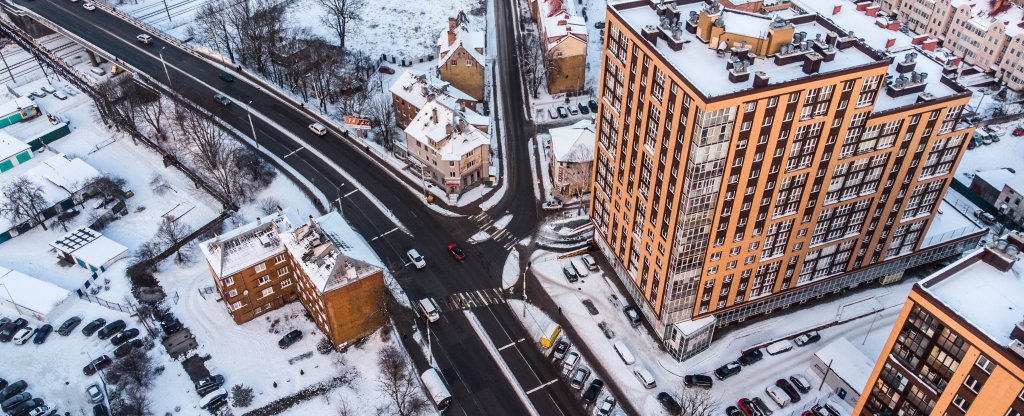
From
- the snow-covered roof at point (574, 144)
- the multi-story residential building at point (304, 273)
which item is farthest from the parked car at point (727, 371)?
the multi-story residential building at point (304, 273)

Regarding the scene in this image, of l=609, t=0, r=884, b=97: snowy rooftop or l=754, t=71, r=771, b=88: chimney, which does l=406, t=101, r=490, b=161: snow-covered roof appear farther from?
l=754, t=71, r=771, b=88: chimney

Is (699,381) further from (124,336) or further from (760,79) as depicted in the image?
(124,336)

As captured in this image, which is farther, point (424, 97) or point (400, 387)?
point (424, 97)

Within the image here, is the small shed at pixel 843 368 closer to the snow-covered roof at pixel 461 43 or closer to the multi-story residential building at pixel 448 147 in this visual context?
the multi-story residential building at pixel 448 147

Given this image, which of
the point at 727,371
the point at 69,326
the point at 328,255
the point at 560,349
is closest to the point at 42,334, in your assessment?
the point at 69,326

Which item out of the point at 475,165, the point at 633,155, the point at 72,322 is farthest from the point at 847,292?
the point at 72,322

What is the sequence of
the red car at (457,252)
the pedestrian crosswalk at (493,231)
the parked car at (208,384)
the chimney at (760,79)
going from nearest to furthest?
the chimney at (760,79) → the parked car at (208,384) → the red car at (457,252) → the pedestrian crosswalk at (493,231)

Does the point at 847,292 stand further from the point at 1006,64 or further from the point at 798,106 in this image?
the point at 1006,64
